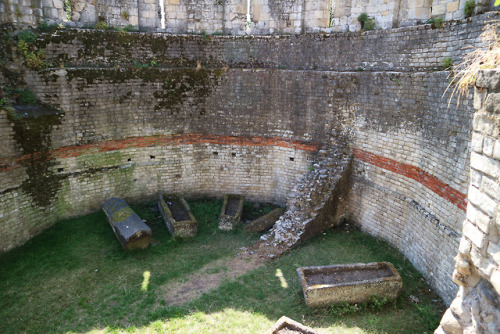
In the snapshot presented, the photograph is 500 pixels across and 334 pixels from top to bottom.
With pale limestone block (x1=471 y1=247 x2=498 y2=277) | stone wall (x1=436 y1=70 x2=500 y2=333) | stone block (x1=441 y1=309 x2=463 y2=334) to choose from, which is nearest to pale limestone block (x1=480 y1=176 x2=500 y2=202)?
stone wall (x1=436 y1=70 x2=500 y2=333)

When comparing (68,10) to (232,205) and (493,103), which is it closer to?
(232,205)

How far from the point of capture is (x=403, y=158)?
7.56 meters

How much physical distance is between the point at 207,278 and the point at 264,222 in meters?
2.60

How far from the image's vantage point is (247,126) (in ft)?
33.7

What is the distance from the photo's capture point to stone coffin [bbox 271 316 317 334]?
17.3 feet

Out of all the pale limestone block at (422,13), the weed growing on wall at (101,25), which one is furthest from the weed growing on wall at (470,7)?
the weed growing on wall at (101,25)

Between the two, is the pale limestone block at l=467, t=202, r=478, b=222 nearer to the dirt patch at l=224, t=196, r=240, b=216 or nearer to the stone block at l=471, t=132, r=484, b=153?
the stone block at l=471, t=132, r=484, b=153

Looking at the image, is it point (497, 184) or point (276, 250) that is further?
point (276, 250)

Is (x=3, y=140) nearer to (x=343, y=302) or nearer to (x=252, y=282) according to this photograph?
Result: (x=252, y=282)

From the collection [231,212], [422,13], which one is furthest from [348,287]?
[422,13]

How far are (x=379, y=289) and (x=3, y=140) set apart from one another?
8546 millimetres

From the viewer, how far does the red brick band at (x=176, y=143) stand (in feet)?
29.4

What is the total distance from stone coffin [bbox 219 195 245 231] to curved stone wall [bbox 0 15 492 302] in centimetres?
49

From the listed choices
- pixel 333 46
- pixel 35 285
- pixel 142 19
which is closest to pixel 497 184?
pixel 333 46
